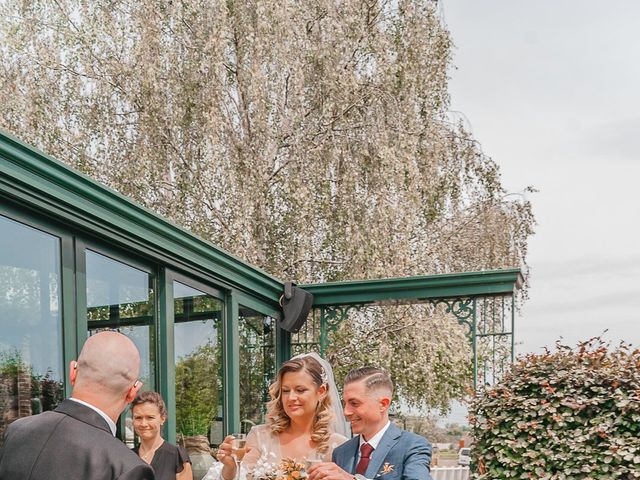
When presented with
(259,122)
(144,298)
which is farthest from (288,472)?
(259,122)

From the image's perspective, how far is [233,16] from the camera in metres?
11.2

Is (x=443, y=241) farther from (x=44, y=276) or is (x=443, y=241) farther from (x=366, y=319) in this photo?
(x=44, y=276)

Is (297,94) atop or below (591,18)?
below

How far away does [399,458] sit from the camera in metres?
3.09

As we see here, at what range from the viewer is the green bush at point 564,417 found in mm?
4859

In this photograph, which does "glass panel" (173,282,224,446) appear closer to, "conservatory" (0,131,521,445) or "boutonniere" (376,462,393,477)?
"conservatory" (0,131,521,445)

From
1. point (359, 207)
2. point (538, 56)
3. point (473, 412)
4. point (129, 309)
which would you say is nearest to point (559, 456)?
point (473, 412)

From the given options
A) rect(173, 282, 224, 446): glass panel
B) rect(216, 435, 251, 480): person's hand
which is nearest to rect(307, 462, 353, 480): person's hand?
rect(216, 435, 251, 480): person's hand

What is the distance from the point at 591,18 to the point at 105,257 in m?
8.83

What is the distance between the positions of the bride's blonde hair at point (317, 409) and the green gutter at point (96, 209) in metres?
1.40

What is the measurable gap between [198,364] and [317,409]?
6.91 ft

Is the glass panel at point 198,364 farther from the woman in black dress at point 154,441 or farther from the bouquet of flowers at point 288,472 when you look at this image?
the bouquet of flowers at point 288,472

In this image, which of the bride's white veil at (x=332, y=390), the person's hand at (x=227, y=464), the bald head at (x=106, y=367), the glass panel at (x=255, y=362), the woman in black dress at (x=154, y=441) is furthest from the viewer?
the glass panel at (x=255, y=362)

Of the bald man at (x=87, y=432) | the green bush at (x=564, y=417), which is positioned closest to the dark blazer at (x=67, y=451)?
the bald man at (x=87, y=432)
